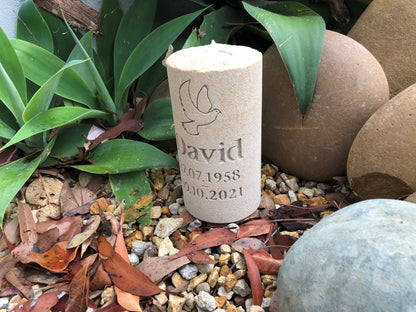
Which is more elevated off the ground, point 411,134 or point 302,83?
point 302,83

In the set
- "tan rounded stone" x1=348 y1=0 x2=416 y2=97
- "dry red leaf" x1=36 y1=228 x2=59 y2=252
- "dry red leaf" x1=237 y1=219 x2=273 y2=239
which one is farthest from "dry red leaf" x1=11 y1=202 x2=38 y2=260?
"tan rounded stone" x1=348 y1=0 x2=416 y2=97

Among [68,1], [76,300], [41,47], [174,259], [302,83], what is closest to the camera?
[76,300]

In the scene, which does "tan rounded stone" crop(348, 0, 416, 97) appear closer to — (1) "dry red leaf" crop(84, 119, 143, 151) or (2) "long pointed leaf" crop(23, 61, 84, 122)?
(1) "dry red leaf" crop(84, 119, 143, 151)

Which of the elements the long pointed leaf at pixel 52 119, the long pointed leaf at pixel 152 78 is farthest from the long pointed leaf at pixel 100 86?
the long pointed leaf at pixel 152 78

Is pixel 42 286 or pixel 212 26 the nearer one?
pixel 42 286

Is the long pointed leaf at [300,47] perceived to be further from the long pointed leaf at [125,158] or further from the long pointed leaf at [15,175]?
the long pointed leaf at [15,175]

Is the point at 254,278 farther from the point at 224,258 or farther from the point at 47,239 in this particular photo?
the point at 47,239

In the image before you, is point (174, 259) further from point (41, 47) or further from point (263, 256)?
point (41, 47)

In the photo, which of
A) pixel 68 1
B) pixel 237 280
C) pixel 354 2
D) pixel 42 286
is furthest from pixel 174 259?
pixel 354 2
